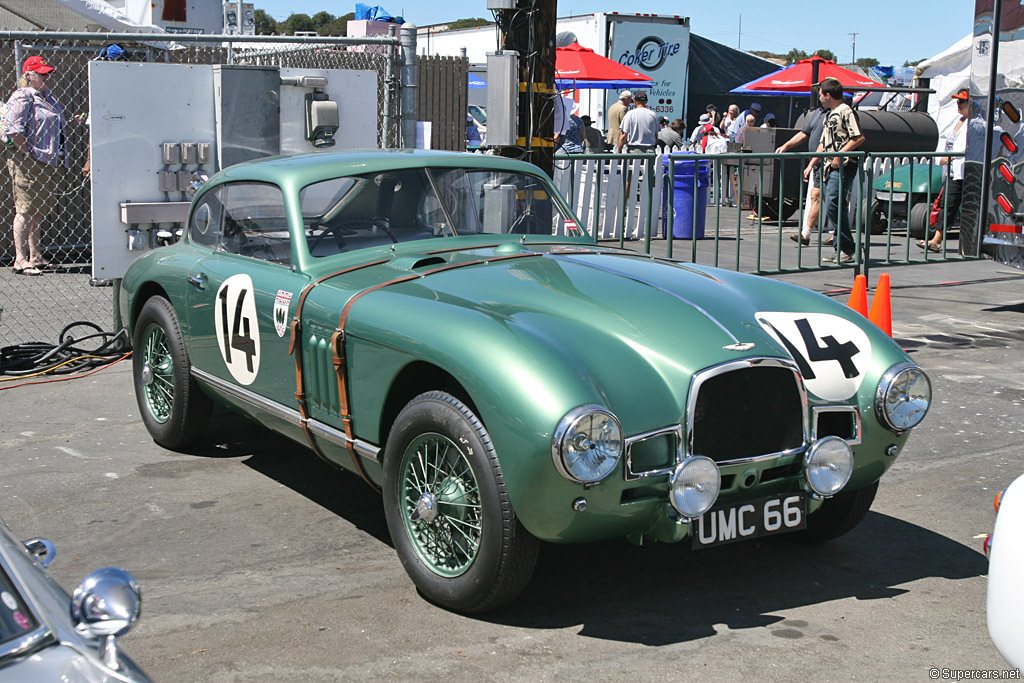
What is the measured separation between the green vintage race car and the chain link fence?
3554 mm

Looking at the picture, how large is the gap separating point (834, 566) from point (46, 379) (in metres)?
5.30

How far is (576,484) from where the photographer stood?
11.6 feet

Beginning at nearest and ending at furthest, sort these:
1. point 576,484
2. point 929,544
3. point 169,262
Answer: point 576,484 → point 929,544 → point 169,262

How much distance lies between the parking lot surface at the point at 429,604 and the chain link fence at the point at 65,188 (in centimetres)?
333

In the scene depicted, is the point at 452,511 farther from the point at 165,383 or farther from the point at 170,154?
the point at 170,154

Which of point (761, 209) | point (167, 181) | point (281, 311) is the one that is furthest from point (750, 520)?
point (761, 209)

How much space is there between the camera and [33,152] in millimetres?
10508

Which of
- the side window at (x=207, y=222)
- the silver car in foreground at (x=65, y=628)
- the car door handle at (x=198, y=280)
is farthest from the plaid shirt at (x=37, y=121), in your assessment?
the silver car in foreground at (x=65, y=628)

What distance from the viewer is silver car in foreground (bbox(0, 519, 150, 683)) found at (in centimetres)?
197

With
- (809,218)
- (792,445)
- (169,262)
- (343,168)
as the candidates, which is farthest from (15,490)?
(809,218)

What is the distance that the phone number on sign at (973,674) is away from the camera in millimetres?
3447

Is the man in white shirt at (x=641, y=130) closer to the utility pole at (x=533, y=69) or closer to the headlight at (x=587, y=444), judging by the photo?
the utility pole at (x=533, y=69)

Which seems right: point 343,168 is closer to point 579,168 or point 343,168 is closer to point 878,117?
point 579,168

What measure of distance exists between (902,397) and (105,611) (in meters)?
3.02
